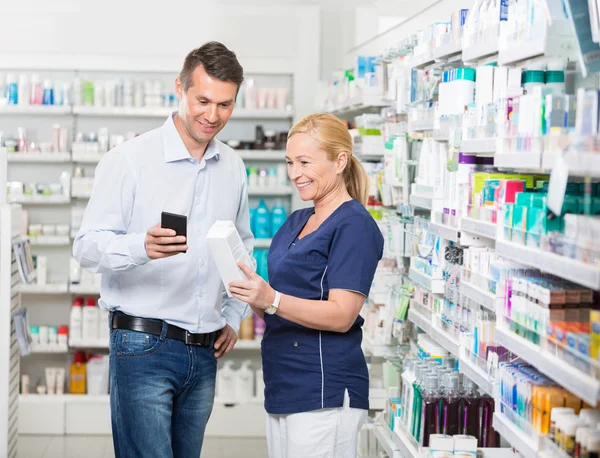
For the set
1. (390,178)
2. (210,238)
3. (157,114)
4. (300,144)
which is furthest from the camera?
(157,114)

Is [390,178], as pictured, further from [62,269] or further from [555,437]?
[62,269]

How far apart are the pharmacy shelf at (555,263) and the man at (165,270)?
1049 millimetres

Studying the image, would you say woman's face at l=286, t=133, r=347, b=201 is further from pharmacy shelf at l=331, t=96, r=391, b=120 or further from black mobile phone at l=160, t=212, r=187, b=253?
pharmacy shelf at l=331, t=96, r=391, b=120

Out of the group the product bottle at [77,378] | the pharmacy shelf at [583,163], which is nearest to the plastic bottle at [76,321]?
the product bottle at [77,378]

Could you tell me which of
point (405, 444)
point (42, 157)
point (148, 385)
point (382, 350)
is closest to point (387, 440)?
point (405, 444)

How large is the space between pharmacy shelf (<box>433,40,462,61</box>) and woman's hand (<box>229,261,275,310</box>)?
4.43 ft

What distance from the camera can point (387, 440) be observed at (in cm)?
425

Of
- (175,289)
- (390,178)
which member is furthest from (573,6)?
(390,178)

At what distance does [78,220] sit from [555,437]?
541 cm

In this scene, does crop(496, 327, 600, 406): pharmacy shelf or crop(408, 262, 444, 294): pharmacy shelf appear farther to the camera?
crop(408, 262, 444, 294): pharmacy shelf

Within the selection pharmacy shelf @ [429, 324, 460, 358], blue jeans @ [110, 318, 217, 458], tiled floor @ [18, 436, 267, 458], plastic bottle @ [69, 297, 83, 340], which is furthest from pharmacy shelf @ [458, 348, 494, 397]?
plastic bottle @ [69, 297, 83, 340]

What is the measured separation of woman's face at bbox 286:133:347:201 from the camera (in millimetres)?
2826

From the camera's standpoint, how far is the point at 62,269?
7410 millimetres

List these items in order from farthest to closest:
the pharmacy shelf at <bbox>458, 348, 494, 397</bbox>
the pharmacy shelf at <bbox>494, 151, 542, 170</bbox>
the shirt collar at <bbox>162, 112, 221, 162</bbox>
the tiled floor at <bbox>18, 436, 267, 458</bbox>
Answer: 1. the tiled floor at <bbox>18, 436, 267, 458</bbox>
2. the shirt collar at <bbox>162, 112, 221, 162</bbox>
3. the pharmacy shelf at <bbox>458, 348, 494, 397</bbox>
4. the pharmacy shelf at <bbox>494, 151, 542, 170</bbox>
